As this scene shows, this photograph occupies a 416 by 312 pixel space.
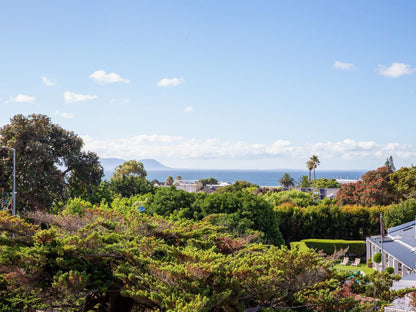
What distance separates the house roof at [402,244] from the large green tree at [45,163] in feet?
63.7

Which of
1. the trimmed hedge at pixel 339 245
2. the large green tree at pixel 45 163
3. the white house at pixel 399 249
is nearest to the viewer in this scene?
the white house at pixel 399 249

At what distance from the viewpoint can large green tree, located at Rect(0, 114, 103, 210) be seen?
2584cm

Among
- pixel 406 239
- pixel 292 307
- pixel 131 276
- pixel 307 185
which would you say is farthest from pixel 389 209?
pixel 307 185

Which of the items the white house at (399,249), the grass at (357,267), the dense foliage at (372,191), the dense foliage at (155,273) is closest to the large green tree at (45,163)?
the dense foliage at (155,273)

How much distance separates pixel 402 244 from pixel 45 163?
2289 centimetres

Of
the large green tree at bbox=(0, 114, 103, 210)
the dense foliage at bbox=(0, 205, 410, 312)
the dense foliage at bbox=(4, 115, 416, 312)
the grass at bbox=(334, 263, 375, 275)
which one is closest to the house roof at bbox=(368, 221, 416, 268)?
the grass at bbox=(334, 263, 375, 275)

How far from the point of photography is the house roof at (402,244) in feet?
72.6

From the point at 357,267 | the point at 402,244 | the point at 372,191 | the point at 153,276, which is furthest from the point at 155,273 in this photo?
the point at 372,191

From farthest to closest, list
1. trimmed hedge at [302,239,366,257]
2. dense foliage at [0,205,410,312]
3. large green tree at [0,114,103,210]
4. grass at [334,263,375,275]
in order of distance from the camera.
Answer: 1. trimmed hedge at [302,239,366,257]
2. grass at [334,263,375,275]
3. large green tree at [0,114,103,210]
4. dense foliage at [0,205,410,312]

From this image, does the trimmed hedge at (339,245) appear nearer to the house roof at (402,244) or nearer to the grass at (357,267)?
the grass at (357,267)

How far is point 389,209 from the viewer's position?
34219 mm

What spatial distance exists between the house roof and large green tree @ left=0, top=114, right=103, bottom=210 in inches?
764

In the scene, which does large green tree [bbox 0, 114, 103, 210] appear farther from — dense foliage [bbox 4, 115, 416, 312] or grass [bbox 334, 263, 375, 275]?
grass [bbox 334, 263, 375, 275]

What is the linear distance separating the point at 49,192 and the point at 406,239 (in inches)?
889
